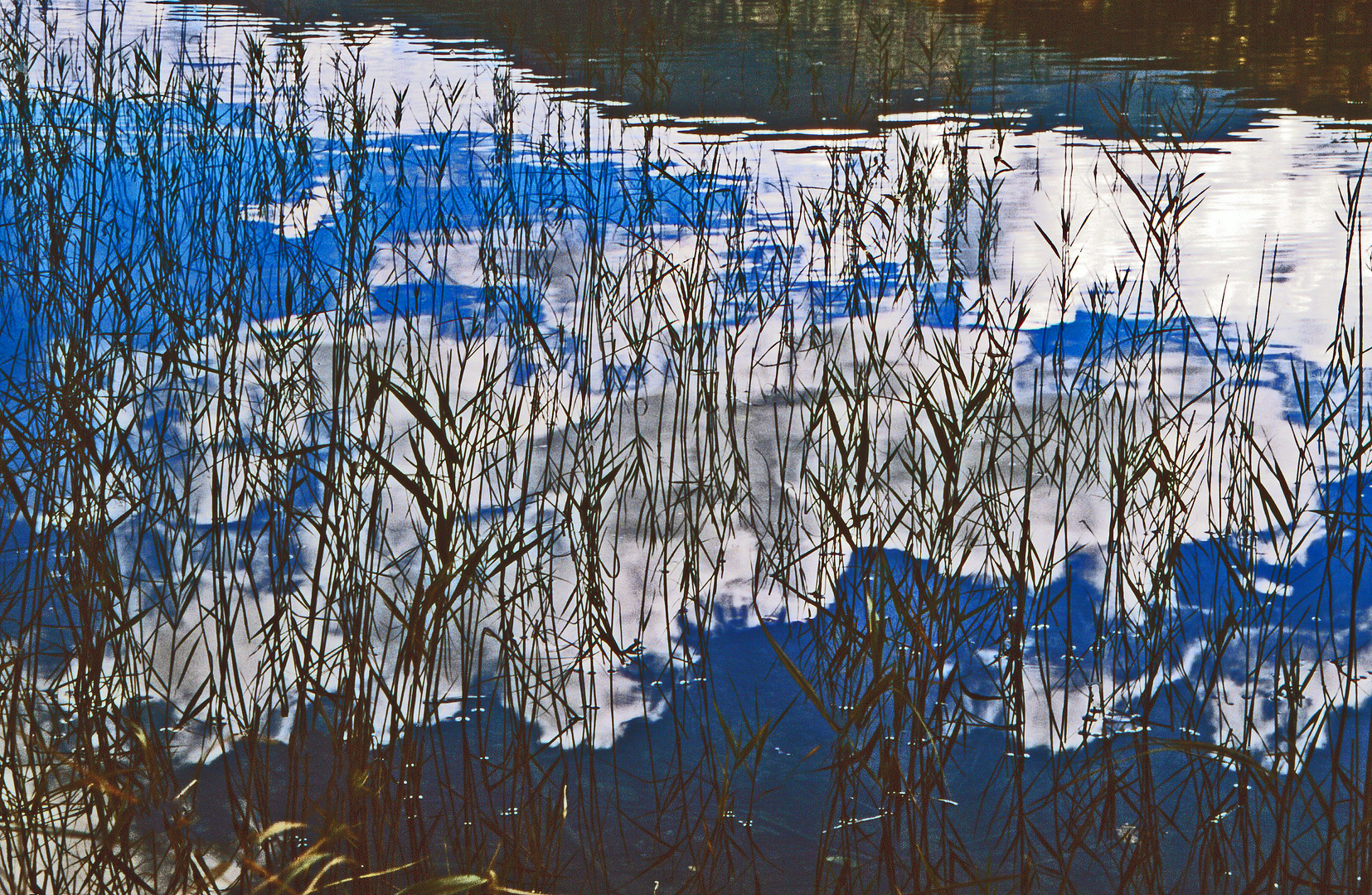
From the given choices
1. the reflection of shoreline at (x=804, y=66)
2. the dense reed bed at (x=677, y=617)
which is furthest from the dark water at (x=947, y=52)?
the dense reed bed at (x=677, y=617)

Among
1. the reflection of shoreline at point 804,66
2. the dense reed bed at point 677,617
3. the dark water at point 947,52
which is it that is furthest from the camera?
the dark water at point 947,52

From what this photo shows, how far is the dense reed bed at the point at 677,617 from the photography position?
1751mm

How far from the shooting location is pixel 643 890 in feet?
5.77

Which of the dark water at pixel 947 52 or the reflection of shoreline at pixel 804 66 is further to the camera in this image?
the dark water at pixel 947 52

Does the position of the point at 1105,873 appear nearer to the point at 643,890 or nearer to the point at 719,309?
the point at 643,890

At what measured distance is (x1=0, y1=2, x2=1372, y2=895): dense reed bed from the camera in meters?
1.75

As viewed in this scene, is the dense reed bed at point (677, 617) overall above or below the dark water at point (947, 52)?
below

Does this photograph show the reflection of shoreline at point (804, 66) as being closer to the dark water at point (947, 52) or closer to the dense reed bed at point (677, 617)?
the dark water at point (947, 52)

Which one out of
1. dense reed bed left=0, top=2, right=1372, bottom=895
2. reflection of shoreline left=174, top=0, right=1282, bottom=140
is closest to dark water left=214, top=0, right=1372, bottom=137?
reflection of shoreline left=174, top=0, right=1282, bottom=140

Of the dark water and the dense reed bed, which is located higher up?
the dark water

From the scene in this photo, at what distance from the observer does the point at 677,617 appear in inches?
95.2

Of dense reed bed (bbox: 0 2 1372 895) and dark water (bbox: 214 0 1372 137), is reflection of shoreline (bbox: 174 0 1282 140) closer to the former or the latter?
dark water (bbox: 214 0 1372 137)

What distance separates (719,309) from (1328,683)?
221 cm

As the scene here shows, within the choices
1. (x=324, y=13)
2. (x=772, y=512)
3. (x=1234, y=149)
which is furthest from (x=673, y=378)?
(x=324, y=13)
